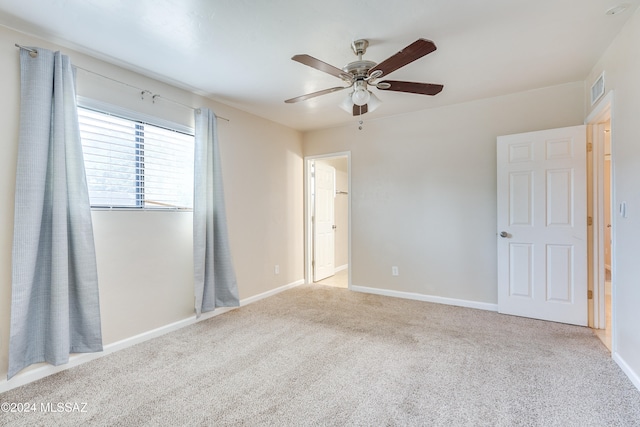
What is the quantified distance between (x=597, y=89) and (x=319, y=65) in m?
2.52

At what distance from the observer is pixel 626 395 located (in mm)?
1922

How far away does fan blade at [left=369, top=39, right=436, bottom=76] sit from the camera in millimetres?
1759

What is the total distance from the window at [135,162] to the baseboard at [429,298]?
8.56 feet

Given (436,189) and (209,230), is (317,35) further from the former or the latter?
(436,189)

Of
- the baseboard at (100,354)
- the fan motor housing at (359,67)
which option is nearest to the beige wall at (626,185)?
the fan motor housing at (359,67)

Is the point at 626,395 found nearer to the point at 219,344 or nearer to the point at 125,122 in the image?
the point at 219,344

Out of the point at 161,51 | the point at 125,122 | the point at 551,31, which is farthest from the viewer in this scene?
the point at 125,122

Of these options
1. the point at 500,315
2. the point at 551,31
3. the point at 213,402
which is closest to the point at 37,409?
the point at 213,402

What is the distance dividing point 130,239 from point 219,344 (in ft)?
3.99

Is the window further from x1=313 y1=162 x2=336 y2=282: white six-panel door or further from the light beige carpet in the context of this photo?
x1=313 y1=162 x2=336 y2=282: white six-panel door

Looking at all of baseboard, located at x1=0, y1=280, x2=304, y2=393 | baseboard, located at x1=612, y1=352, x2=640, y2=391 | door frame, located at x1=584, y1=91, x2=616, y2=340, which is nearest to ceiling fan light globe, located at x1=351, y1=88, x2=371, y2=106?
door frame, located at x1=584, y1=91, x2=616, y2=340

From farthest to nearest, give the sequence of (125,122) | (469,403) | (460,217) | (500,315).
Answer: (460,217) → (500,315) → (125,122) → (469,403)

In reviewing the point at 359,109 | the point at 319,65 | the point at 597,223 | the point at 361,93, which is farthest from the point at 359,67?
the point at 597,223

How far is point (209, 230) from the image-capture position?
3322 millimetres
